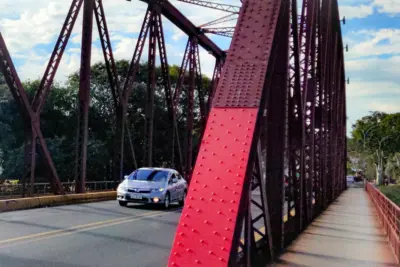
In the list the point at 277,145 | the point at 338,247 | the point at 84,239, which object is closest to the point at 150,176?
the point at 84,239

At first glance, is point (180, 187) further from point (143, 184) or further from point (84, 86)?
point (84, 86)

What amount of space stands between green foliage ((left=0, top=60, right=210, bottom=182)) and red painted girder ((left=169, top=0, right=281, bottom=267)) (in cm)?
2066

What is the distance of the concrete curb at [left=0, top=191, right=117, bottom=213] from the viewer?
1530 centimetres

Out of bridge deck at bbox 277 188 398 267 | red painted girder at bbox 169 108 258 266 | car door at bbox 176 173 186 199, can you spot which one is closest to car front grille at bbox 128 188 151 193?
car door at bbox 176 173 186 199

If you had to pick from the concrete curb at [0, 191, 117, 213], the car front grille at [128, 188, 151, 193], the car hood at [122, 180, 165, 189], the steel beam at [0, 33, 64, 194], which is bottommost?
the concrete curb at [0, 191, 117, 213]

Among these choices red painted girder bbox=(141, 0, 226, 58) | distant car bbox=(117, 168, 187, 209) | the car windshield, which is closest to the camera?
distant car bbox=(117, 168, 187, 209)

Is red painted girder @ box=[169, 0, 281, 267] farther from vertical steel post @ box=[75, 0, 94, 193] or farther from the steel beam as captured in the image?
vertical steel post @ box=[75, 0, 94, 193]

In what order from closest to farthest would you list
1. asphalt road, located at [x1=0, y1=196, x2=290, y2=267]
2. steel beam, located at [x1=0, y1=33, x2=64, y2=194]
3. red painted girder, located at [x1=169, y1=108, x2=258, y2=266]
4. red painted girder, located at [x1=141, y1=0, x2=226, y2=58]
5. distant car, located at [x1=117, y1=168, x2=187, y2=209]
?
red painted girder, located at [x1=169, y1=108, x2=258, y2=266] → asphalt road, located at [x1=0, y1=196, x2=290, y2=267] → steel beam, located at [x1=0, y1=33, x2=64, y2=194] → distant car, located at [x1=117, y1=168, x2=187, y2=209] → red painted girder, located at [x1=141, y1=0, x2=226, y2=58]

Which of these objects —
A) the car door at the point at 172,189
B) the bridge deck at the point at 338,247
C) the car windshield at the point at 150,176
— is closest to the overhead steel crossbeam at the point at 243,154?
the bridge deck at the point at 338,247

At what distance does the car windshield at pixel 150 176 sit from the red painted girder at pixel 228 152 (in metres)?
13.6

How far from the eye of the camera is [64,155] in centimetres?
3048

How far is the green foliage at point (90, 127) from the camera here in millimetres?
29922

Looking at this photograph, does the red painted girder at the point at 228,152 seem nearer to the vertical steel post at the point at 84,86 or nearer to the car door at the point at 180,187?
the vertical steel post at the point at 84,86

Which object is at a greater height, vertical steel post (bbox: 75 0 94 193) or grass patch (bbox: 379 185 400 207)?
vertical steel post (bbox: 75 0 94 193)
